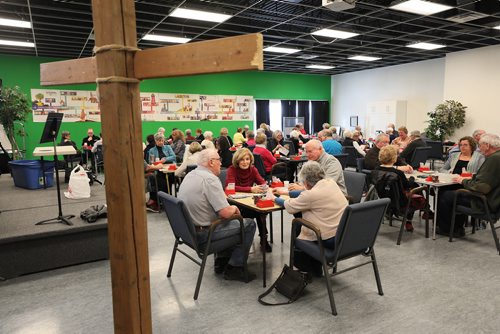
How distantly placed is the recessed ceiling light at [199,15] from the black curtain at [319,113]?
30.8ft

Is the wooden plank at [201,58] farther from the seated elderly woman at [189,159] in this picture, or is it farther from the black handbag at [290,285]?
the seated elderly woman at [189,159]

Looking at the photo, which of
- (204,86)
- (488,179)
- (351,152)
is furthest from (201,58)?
(204,86)

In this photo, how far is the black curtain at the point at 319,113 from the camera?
51.0ft

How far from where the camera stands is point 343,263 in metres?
3.69

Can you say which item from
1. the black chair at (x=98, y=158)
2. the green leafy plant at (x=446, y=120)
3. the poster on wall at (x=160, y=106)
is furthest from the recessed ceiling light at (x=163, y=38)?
the green leafy plant at (x=446, y=120)

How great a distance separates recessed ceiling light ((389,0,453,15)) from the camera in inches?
237

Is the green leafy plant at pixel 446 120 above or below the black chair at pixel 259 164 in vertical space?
above

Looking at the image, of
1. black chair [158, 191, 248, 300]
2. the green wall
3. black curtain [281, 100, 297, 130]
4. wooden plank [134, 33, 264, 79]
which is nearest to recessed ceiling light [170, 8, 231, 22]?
the green wall

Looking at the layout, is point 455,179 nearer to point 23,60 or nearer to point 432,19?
point 432,19

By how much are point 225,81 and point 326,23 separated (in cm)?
650

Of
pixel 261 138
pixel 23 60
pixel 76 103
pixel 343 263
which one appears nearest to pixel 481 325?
pixel 343 263

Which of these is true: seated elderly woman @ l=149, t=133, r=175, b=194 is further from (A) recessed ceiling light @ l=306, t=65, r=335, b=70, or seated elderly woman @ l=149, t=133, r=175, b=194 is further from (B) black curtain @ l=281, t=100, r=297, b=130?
(B) black curtain @ l=281, t=100, r=297, b=130

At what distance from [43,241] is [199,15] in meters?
4.65

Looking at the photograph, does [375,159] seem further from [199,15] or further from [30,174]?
[30,174]
